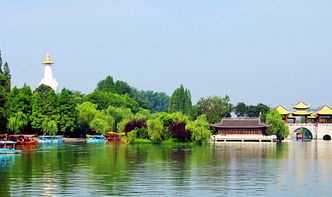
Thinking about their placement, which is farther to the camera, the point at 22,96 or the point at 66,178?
the point at 22,96

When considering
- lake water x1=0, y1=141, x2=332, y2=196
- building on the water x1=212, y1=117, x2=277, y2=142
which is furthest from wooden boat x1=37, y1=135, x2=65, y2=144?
lake water x1=0, y1=141, x2=332, y2=196

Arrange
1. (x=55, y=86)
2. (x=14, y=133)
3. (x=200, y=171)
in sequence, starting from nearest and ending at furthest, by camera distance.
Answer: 1. (x=200, y=171)
2. (x=14, y=133)
3. (x=55, y=86)

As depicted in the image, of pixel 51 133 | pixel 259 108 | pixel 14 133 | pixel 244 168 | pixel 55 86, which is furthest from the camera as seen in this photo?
pixel 55 86

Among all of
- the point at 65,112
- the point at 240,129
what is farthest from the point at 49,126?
the point at 240,129

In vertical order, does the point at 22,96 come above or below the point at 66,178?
above

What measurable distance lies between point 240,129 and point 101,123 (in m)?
17.2

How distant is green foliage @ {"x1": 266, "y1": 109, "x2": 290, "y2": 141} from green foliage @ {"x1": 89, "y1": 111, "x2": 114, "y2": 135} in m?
19.6

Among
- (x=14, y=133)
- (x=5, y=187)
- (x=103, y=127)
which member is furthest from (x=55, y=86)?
(x=5, y=187)

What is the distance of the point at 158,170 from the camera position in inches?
1151

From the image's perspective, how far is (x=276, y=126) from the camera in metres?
80.3

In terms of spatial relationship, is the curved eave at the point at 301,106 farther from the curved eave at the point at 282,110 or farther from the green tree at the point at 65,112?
the green tree at the point at 65,112

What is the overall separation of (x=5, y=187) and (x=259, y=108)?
68.4 meters

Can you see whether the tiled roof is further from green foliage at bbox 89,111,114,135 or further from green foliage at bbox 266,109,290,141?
green foliage at bbox 89,111,114,135

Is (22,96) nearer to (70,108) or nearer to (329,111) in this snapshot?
(70,108)
